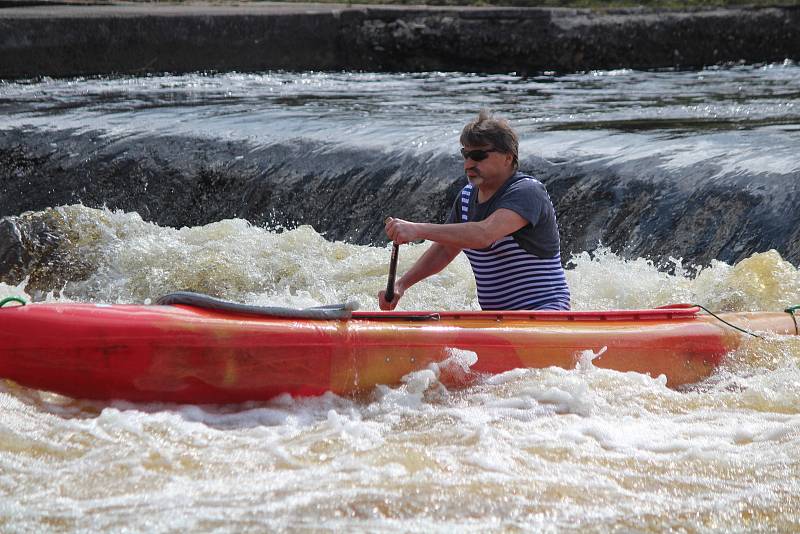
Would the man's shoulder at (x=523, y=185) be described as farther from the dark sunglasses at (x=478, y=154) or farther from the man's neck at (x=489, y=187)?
the dark sunglasses at (x=478, y=154)

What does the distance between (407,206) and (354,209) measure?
15.5 inches

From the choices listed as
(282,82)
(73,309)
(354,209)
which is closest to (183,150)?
(354,209)

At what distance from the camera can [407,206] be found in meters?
7.69

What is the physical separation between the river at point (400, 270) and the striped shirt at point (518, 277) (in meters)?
0.40

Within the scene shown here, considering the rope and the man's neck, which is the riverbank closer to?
the man's neck

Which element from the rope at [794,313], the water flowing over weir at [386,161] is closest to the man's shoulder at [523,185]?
the rope at [794,313]

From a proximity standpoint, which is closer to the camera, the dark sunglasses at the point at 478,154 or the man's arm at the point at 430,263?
the dark sunglasses at the point at 478,154

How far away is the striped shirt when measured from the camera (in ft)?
15.5

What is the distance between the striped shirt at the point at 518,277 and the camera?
15.5 feet

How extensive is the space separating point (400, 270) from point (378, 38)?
22.5ft

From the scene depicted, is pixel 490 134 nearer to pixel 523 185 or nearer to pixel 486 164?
pixel 486 164

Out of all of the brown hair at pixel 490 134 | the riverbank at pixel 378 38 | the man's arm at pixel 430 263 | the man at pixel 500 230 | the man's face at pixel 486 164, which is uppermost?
the brown hair at pixel 490 134

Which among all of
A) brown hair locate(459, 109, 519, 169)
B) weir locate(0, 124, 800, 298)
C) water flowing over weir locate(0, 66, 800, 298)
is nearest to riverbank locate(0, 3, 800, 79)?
water flowing over weir locate(0, 66, 800, 298)

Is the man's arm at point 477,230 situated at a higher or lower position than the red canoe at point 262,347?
higher
